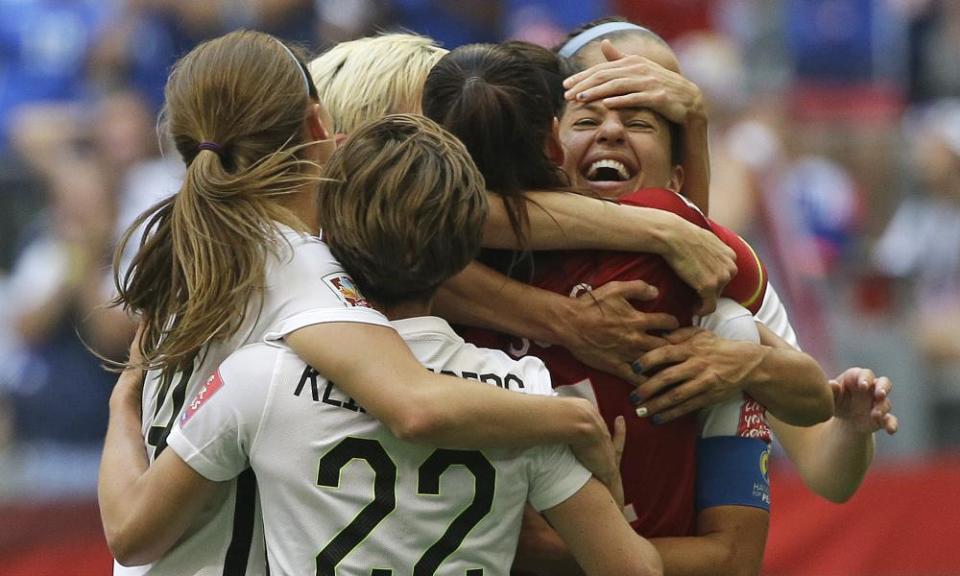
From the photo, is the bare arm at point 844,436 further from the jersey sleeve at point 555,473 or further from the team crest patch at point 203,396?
the team crest patch at point 203,396

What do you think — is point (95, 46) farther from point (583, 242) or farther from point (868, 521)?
point (583, 242)

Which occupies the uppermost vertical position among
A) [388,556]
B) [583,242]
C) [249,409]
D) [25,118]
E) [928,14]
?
[583,242]

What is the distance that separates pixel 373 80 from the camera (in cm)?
261

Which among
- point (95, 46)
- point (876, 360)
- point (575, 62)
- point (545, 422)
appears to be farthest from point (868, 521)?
point (95, 46)

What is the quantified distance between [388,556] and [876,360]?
4.35 meters

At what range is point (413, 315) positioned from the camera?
2061 mm

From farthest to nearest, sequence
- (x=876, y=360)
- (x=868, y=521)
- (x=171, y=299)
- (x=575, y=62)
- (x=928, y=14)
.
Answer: (x=928, y=14) < (x=876, y=360) < (x=868, y=521) < (x=575, y=62) < (x=171, y=299)

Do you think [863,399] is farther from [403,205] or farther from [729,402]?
[403,205]

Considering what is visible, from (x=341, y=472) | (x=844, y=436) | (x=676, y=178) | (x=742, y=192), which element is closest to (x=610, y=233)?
(x=676, y=178)

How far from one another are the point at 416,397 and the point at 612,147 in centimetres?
69

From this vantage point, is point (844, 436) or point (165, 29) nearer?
point (844, 436)

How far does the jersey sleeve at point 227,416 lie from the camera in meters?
1.94

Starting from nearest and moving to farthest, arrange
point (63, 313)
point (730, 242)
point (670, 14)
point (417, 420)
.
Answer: point (417, 420)
point (730, 242)
point (63, 313)
point (670, 14)

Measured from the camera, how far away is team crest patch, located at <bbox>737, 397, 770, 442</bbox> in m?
2.34
